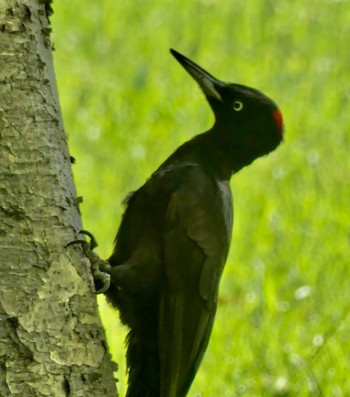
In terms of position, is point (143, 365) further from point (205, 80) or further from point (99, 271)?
point (205, 80)

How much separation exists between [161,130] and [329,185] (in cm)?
115

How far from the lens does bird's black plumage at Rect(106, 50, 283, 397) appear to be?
4.03 meters

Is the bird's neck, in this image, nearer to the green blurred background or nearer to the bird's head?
the bird's head

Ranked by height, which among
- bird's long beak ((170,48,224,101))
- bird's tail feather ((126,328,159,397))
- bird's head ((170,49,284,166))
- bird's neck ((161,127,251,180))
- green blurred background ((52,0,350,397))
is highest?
green blurred background ((52,0,350,397))

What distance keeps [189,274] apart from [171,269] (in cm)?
6

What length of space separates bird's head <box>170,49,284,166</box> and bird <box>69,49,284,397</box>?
0.21 meters

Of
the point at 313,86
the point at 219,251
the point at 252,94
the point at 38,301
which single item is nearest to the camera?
the point at 38,301

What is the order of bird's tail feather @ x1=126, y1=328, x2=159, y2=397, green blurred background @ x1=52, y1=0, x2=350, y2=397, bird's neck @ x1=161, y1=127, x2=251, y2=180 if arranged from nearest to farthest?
1. bird's tail feather @ x1=126, y1=328, x2=159, y2=397
2. bird's neck @ x1=161, y1=127, x2=251, y2=180
3. green blurred background @ x1=52, y1=0, x2=350, y2=397

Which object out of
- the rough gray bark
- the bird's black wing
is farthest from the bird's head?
the rough gray bark

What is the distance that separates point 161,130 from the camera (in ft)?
24.6

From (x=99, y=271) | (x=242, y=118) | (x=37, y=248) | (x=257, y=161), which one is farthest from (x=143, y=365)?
(x=257, y=161)

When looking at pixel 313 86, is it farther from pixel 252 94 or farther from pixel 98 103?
pixel 252 94

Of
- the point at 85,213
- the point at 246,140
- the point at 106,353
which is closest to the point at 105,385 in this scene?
the point at 106,353

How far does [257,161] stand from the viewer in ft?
23.8
